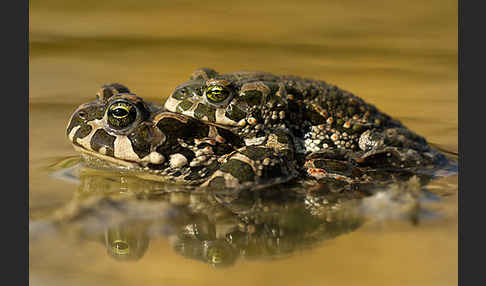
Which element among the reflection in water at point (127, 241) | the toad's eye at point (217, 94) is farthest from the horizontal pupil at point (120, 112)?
the reflection in water at point (127, 241)

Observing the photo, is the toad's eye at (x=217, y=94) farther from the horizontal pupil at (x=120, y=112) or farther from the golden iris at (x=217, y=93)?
the horizontal pupil at (x=120, y=112)

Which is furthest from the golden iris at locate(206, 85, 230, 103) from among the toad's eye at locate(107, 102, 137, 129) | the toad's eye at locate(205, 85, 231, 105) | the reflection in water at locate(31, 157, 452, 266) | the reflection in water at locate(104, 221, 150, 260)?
the reflection in water at locate(104, 221, 150, 260)

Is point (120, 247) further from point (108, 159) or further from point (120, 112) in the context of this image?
point (120, 112)

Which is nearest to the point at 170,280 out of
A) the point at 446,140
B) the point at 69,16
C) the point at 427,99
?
the point at 446,140

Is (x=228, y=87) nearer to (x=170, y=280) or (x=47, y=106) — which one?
(x=170, y=280)

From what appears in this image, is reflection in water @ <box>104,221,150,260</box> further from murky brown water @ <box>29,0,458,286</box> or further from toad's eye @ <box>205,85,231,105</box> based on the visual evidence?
toad's eye @ <box>205,85,231,105</box>
